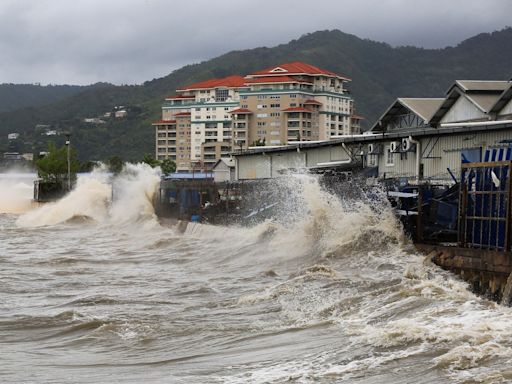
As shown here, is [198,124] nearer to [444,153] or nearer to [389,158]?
[389,158]

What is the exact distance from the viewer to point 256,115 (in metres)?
147

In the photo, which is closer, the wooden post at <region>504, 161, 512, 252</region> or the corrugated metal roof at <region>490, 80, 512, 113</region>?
the wooden post at <region>504, 161, 512, 252</region>

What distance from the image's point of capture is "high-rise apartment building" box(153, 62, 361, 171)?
145 meters

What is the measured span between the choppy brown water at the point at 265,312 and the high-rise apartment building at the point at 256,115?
106 metres

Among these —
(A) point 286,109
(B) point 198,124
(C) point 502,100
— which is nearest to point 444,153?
(C) point 502,100

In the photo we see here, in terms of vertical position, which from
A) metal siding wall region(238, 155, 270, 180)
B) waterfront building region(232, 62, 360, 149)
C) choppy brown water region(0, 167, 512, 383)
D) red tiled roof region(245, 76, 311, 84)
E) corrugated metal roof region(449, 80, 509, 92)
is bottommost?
choppy brown water region(0, 167, 512, 383)

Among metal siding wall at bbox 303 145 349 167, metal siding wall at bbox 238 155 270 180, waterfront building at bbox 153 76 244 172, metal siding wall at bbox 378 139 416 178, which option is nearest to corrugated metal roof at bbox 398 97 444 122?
metal siding wall at bbox 303 145 349 167

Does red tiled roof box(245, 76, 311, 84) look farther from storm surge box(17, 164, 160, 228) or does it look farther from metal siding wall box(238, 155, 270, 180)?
metal siding wall box(238, 155, 270, 180)

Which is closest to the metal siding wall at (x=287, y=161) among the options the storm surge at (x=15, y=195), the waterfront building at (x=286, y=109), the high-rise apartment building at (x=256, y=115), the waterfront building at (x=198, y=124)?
the storm surge at (x=15, y=195)

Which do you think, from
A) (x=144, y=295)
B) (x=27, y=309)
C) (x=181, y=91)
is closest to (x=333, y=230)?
(x=144, y=295)

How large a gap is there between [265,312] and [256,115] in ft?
421

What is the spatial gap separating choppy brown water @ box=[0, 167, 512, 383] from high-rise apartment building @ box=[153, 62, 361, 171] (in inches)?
4157

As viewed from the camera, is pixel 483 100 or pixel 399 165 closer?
pixel 399 165

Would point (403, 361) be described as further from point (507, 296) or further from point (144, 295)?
point (144, 295)
